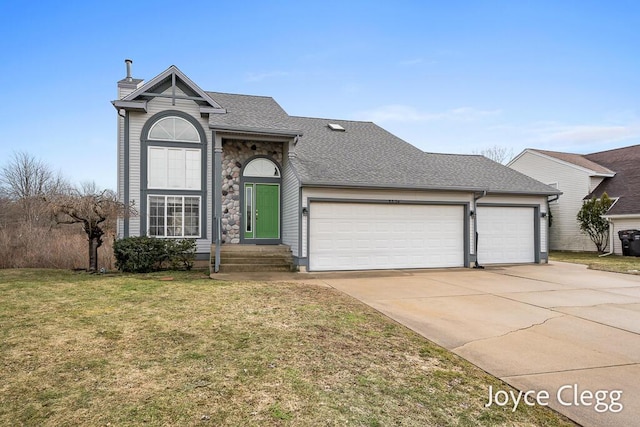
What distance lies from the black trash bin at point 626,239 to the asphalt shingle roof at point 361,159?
258 inches

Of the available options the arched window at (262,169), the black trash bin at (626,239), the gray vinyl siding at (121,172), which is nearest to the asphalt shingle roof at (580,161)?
the black trash bin at (626,239)

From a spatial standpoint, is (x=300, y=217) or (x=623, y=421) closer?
(x=623, y=421)

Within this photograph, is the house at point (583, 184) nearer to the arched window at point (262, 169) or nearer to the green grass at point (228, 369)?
the arched window at point (262, 169)

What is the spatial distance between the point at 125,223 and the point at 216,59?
7.68 m

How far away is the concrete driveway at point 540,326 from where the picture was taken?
3.43 metres


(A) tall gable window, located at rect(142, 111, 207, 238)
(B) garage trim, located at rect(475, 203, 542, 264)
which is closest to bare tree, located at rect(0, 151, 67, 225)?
(A) tall gable window, located at rect(142, 111, 207, 238)

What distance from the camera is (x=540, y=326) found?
18.2ft

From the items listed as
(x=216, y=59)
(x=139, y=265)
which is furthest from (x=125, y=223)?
A: (x=216, y=59)

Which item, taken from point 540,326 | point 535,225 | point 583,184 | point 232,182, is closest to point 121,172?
point 232,182

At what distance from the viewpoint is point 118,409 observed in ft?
9.65

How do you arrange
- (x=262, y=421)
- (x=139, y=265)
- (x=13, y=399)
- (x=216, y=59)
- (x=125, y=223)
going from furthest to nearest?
(x=216, y=59) → (x=125, y=223) → (x=139, y=265) → (x=13, y=399) → (x=262, y=421)

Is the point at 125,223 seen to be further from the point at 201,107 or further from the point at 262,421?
the point at 262,421

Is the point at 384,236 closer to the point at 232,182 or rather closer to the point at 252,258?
the point at 252,258

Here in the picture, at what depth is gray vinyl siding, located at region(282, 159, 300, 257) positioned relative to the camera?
11586mm
